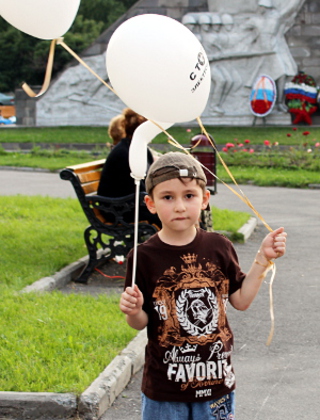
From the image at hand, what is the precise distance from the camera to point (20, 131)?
2811cm

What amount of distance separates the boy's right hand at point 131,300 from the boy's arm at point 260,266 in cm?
41

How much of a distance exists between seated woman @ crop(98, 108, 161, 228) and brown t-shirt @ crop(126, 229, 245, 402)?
14.5 feet

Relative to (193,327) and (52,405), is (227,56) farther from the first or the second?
(193,327)

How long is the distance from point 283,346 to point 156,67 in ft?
9.12

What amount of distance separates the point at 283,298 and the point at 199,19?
2194cm

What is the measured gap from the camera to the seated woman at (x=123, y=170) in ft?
23.9

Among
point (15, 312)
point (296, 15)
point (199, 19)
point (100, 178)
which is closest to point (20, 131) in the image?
point (199, 19)

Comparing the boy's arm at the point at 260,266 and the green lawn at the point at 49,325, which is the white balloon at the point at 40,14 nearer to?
the green lawn at the point at 49,325

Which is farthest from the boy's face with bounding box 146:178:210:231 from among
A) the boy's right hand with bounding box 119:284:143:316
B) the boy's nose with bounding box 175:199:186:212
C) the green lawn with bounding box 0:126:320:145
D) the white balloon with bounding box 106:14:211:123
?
the green lawn with bounding box 0:126:320:145

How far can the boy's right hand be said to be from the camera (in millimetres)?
2752

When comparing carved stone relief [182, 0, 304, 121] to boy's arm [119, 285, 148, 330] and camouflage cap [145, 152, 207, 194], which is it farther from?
boy's arm [119, 285, 148, 330]

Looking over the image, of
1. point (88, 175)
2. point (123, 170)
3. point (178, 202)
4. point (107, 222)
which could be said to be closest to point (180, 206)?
point (178, 202)

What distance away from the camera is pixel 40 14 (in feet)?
13.9

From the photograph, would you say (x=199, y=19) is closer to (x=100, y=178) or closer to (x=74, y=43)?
(x=100, y=178)
